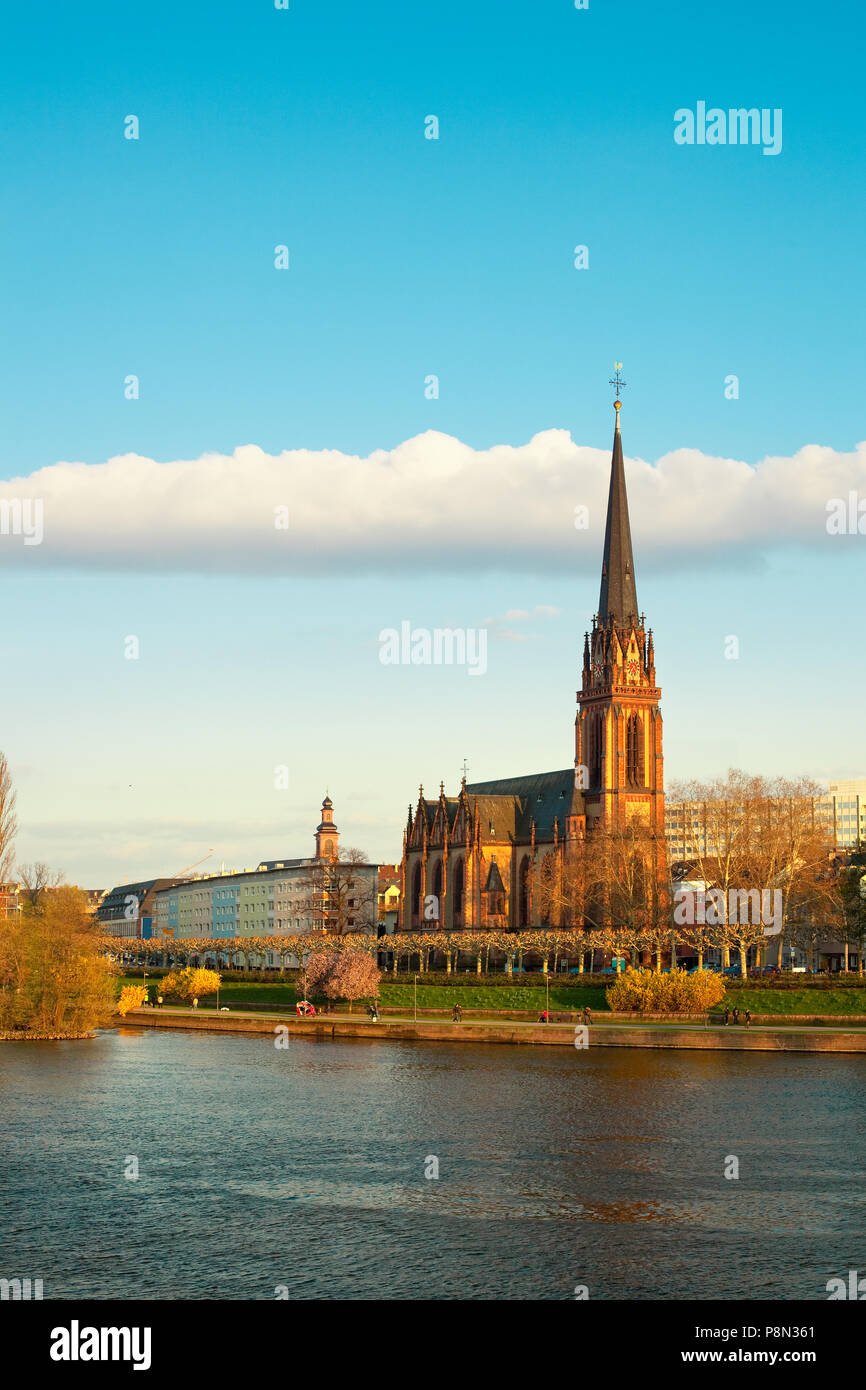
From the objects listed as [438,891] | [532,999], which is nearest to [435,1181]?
Result: [532,999]

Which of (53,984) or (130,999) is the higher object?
(53,984)

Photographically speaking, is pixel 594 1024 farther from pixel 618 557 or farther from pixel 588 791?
pixel 618 557

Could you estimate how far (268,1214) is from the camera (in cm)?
4094

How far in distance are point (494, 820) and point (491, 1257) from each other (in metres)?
141

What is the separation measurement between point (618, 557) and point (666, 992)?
7427 centimetres

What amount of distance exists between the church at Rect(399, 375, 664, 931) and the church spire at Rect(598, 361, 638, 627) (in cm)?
11

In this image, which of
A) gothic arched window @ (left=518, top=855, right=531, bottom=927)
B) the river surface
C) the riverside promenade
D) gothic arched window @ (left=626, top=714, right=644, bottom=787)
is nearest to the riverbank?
the riverside promenade

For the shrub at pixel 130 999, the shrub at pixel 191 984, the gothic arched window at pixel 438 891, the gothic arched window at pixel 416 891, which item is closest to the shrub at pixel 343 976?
the shrub at pixel 191 984

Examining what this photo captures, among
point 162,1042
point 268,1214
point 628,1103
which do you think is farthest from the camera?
point 162,1042

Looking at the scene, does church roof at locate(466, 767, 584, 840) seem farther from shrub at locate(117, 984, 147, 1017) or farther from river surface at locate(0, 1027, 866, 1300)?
river surface at locate(0, 1027, 866, 1300)

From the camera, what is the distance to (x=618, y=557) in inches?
6486

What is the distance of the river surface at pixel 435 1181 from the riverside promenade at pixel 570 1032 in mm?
7629
